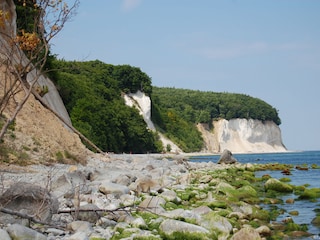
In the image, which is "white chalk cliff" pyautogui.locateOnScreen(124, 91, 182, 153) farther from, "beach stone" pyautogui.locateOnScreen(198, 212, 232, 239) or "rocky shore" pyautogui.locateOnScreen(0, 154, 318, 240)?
"beach stone" pyautogui.locateOnScreen(198, 212, 232, 239)

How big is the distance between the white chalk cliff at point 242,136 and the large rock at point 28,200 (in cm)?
10642

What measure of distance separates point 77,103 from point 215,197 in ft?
115

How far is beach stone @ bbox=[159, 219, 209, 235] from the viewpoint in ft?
30.8

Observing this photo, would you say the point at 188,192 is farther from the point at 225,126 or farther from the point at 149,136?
the point at 225,126

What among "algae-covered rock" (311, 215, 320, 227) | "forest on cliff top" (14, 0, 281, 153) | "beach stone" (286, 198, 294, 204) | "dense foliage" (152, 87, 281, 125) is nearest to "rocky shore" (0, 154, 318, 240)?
"algae-covered rock" (311, 215, 320, 227)

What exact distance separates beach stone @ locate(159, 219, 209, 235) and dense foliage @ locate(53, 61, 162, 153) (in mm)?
29503

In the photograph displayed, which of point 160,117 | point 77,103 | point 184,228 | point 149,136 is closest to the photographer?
point 184,228

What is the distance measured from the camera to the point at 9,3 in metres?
24.2

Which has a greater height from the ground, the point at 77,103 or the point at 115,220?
the point at 77,103

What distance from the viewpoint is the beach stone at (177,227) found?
30.8 feet

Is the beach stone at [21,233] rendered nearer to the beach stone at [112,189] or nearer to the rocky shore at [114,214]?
the rocky shore at [114,214]

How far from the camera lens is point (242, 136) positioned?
130m

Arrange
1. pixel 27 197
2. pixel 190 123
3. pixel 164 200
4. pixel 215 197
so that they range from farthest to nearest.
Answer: pixel 190 123 < pixel 215 197 < pixel 164 200 < pixel 27 197

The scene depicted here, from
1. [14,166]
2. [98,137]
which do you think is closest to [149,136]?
[98,137]
